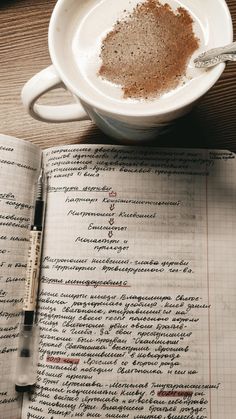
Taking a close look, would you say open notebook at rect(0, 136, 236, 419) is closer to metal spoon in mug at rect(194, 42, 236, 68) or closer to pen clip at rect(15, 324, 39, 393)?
pen clip at rect(15, 324, 39, 393)

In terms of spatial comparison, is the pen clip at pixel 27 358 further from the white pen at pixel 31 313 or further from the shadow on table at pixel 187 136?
the shadow on table at pixel 187 136

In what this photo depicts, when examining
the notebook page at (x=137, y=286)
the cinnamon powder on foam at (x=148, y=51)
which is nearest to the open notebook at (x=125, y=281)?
the notebook page at (x=137, y=286)

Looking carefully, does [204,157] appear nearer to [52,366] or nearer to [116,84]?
[116,84]

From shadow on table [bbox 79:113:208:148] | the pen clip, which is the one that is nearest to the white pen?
the pen clip

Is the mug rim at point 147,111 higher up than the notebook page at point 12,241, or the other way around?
the mug rim at point 147,111

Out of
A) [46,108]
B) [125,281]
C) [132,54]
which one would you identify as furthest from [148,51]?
[125,281]

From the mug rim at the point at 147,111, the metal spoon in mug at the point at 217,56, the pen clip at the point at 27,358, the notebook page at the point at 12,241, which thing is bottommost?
the pen clip at the point at 27,358

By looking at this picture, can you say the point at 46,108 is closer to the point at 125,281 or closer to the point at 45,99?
the point at 45,99
